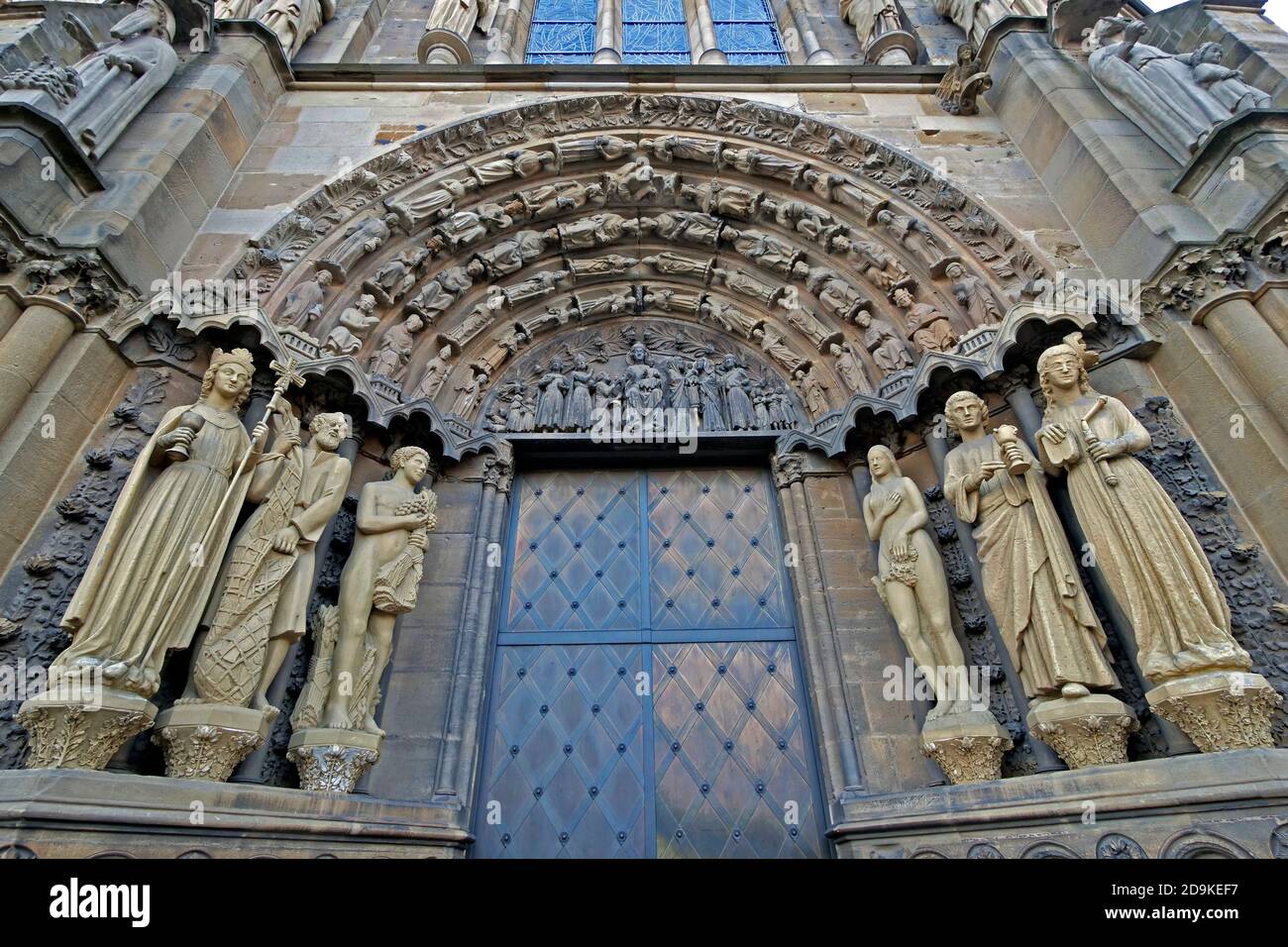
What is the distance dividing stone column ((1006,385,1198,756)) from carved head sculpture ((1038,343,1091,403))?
38 centimetres

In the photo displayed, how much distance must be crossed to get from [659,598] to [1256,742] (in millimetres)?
3662

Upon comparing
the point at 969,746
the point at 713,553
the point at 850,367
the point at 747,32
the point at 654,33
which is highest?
the point at 747,32

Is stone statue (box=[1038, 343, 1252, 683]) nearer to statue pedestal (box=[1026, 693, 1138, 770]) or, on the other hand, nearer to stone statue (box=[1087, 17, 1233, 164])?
statue pedestal (box=[1026, 693, 1138, 770])

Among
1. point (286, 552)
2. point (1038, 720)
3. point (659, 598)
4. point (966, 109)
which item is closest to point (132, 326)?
point (286, 552)

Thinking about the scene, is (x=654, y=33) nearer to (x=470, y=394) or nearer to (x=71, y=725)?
(x=470, y=394)

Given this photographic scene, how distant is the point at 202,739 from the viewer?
3.37 m

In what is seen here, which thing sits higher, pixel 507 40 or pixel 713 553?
pixel 507 40

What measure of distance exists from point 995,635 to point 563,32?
33.6 ft

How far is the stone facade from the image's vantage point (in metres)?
3.45

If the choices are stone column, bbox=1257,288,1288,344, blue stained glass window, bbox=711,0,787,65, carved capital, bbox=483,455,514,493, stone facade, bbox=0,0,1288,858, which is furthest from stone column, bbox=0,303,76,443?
blue stained glass window, bbox=711,0,787,65

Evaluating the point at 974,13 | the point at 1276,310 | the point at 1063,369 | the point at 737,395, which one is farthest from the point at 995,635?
the point at 974,13

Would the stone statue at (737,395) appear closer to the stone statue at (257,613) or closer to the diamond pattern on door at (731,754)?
the diamond pattern on door at (731,754)

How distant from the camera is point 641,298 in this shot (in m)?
6.95
